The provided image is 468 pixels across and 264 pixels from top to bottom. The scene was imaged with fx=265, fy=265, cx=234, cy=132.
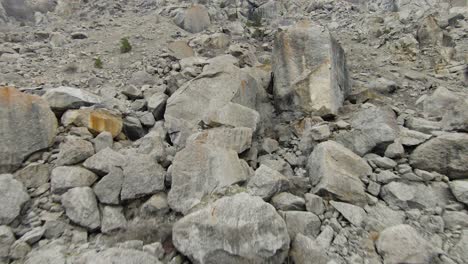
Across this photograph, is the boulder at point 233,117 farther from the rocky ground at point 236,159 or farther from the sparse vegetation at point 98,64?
the sparse vegetation at point 98,64

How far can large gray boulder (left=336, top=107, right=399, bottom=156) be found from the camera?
21.9ft

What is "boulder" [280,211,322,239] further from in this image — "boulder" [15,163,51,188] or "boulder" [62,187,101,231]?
"boulder" [15,163,51,188]

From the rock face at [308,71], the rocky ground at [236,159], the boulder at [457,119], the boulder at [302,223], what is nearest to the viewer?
the rocky ground at [236,159]

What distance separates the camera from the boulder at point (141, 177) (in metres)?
5.71

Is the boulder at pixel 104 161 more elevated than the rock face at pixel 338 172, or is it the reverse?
A: the boulder at pixel 104 161

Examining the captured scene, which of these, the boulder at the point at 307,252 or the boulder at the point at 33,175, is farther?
the boulder at the point at 33,175

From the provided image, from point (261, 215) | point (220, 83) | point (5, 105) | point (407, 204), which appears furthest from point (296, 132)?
point (5, 105)

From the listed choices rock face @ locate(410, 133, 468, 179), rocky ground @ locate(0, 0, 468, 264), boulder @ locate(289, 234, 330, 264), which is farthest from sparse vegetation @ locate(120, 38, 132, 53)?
rock face @ locate(410, 133, 468, 179)

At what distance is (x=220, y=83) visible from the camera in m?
8.45

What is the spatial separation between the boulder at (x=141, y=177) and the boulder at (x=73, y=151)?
3.28ft

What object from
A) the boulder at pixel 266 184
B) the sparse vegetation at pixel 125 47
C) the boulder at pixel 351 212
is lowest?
the boulder at pixel 351 212

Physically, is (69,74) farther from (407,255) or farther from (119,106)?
(407,255)

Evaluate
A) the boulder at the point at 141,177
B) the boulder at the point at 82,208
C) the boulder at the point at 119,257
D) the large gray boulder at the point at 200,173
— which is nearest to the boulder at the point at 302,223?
the large gray boulder at the point at 200,173

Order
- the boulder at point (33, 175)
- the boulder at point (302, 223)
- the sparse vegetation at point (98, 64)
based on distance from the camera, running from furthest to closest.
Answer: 1. the sparse vegetation at point (98, 64)
2. the boulder at point (33, 175)
3. the boulder at point (302, 223)
